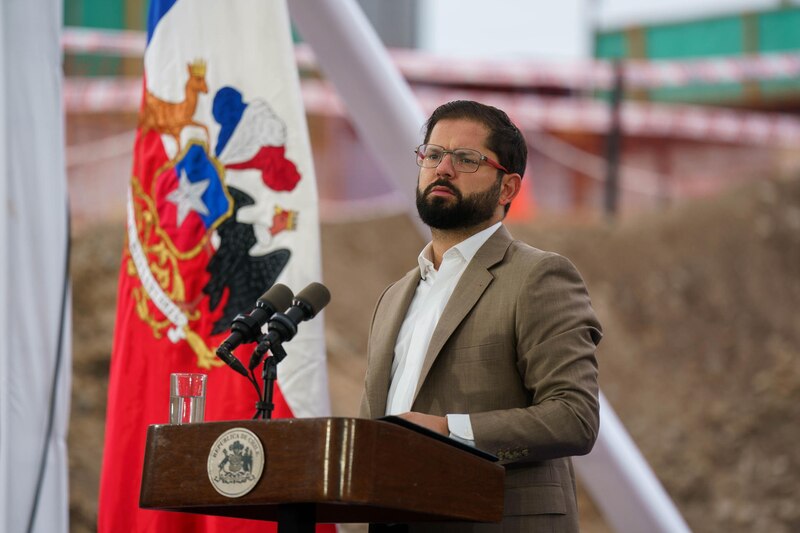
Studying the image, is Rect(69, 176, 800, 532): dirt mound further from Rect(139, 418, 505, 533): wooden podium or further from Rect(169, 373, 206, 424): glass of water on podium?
Rect(139, 418, 505, 533): wooden podium

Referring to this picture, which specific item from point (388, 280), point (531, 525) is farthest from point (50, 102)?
point (388, 280)

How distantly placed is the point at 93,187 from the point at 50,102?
6.57m

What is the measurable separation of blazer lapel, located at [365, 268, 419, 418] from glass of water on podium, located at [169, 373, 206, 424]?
366mm

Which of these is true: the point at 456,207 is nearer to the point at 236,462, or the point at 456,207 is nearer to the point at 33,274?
the point at 236,462

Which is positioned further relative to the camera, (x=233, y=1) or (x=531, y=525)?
(x=233, y=1)

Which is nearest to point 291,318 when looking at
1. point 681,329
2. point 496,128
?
point 496,128

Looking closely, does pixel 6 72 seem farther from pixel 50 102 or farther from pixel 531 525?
pixel 531 525

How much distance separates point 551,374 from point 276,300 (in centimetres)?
50

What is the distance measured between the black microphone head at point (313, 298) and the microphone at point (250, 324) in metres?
0.04

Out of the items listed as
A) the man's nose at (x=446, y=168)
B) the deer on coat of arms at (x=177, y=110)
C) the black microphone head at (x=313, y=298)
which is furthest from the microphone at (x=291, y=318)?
the deer on coat of arms at (x=177, y=110)

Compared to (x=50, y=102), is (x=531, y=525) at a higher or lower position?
lower

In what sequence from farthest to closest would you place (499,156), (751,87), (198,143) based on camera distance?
1. (751,87)
2. (198,143)
3. (499,156)

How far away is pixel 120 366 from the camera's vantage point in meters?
2.85

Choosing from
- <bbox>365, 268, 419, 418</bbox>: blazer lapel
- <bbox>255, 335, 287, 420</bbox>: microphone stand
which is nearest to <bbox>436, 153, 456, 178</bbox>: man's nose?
<bbox>365, 268, 419, 418</bbox>: blazer lapel
